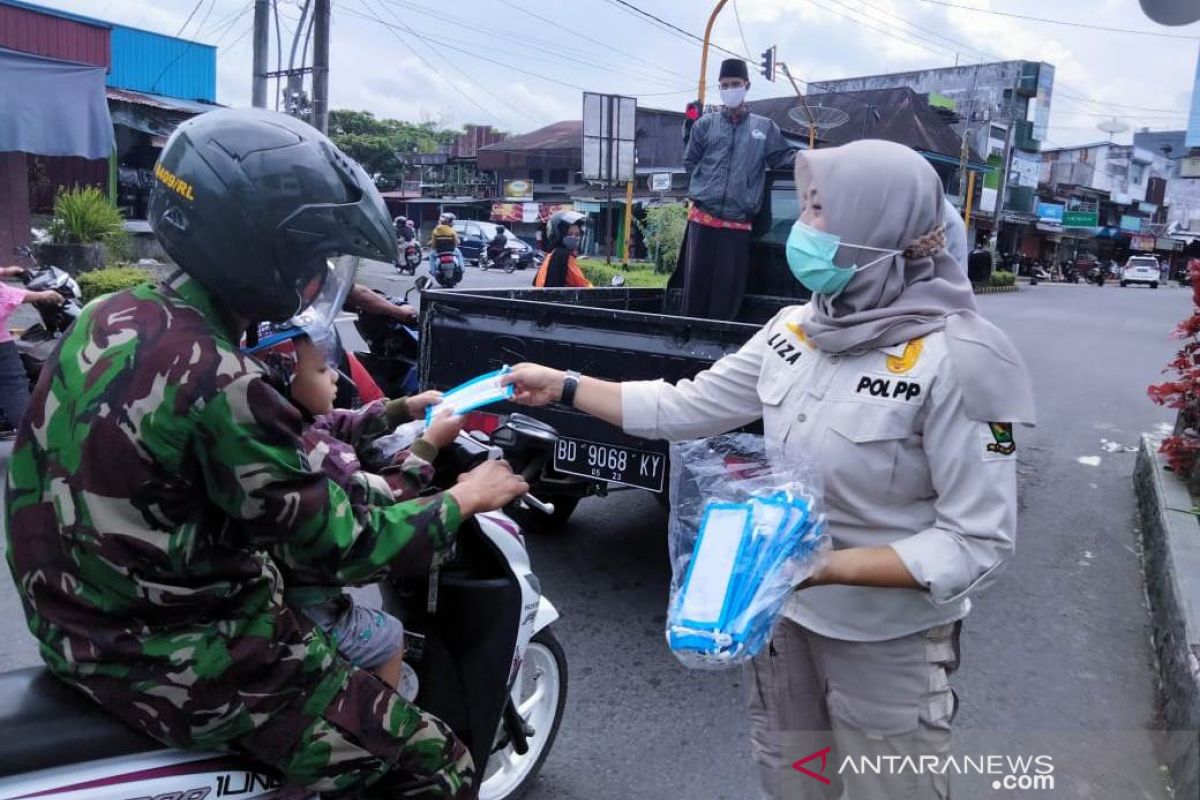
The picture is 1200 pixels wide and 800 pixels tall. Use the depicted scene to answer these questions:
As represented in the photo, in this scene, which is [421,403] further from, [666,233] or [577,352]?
[666,233]

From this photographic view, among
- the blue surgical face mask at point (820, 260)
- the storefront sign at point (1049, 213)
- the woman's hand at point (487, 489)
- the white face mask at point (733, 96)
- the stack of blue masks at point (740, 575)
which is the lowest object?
the stack of blue masks at point (740, 575)

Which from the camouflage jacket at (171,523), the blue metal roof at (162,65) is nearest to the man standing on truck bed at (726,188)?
the camouflage jacket at (171,523)

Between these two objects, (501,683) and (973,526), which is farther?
(501,683)

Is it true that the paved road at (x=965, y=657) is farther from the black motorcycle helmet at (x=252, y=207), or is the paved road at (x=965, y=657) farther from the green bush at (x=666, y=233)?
the green bush at (x=666, y=233)

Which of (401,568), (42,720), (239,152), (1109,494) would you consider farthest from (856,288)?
(1109,494)

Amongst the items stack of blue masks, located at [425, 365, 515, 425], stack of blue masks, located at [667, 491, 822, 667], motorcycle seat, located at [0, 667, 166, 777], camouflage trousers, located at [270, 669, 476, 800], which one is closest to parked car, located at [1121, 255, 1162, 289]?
stack of blue masks, located at [425, 365, 515, 425]

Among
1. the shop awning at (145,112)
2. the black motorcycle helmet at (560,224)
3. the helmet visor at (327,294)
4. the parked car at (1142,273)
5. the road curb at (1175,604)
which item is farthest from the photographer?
the parked car at (1142,273)

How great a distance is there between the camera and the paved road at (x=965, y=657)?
9.98 ft

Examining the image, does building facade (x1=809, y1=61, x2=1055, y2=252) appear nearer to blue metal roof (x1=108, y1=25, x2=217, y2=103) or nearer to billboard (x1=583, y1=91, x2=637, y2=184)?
blue metal roof (x1=108, y1=25, x2=217, y2=103)

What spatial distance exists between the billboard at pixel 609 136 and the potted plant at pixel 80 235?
695 centimetres

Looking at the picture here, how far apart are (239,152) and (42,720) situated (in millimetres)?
951

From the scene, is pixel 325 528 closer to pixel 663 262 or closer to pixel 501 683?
pixel 501 683

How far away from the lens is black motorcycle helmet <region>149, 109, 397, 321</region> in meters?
1.45

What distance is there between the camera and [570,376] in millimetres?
2246
